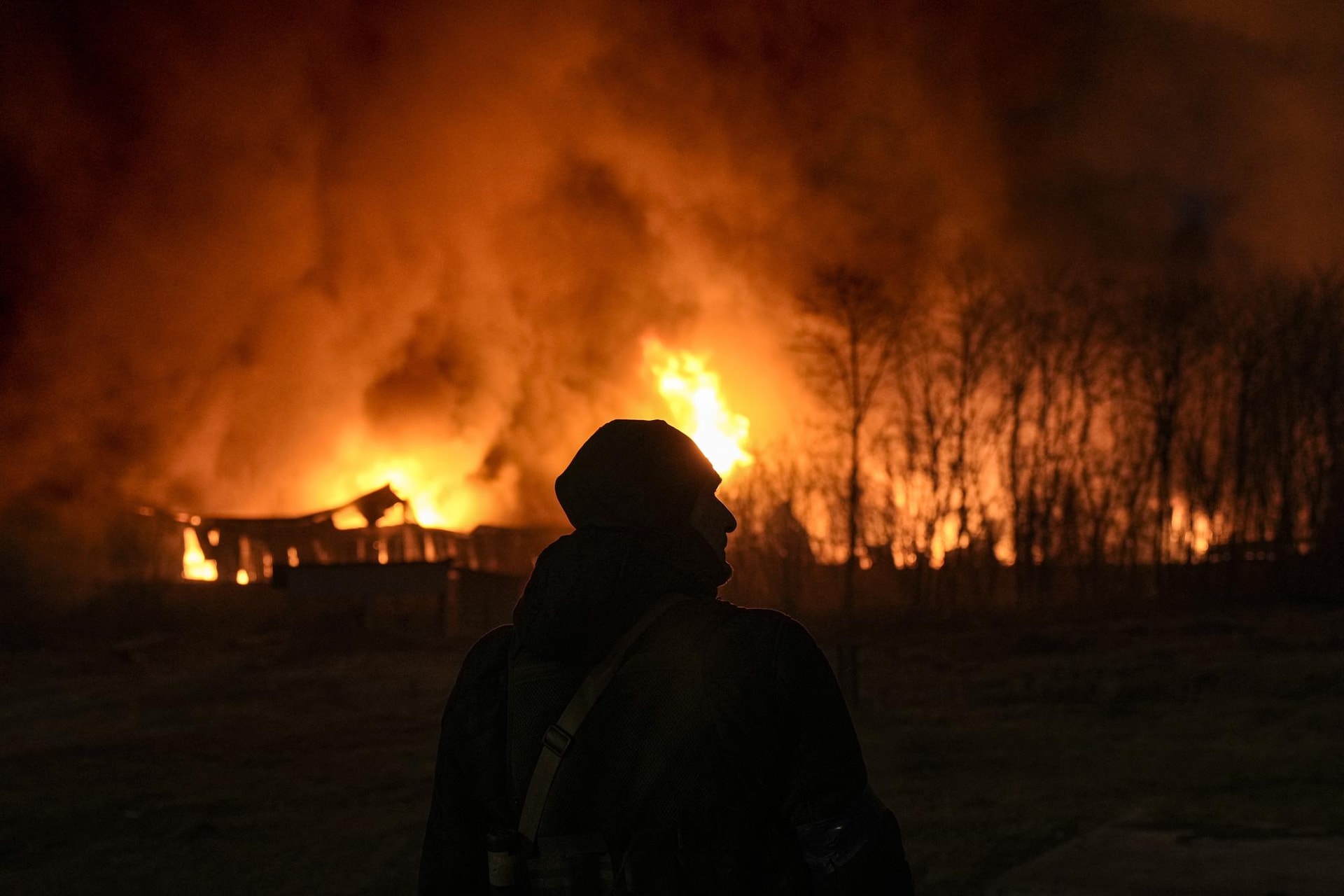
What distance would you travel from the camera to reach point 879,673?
21.1m

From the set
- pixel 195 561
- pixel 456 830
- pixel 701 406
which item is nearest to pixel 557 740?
pixel 456 830

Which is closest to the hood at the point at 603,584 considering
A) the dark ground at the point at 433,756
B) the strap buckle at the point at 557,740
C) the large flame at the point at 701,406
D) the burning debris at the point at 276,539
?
the strap buckle at the point at 557,740

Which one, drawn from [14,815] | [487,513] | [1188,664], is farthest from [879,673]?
[487,513]

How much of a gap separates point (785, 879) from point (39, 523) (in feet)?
145

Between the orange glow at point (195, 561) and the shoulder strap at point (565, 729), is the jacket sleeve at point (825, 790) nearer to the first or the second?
the shoulder strap at point (565, 729)

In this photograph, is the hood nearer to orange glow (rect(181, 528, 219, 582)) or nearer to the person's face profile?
the person's face profile

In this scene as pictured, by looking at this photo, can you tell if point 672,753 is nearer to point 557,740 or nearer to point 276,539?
point 557,740

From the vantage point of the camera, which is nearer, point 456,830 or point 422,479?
point 456,830

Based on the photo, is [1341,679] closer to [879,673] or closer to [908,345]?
[879,673]

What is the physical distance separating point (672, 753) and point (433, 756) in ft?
39.7

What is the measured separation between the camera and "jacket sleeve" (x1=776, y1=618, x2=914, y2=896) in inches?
77.0

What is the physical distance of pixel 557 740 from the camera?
6.47 ft

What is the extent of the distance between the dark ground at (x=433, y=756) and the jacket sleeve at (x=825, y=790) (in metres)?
6.07

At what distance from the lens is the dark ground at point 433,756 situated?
8.84 m
